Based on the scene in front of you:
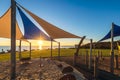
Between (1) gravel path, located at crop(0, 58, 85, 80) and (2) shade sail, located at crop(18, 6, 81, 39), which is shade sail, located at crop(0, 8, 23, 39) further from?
(1) gravel path, located at crop(0, 58, 85, 80)

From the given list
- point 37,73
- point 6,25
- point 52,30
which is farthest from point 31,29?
point 37,73

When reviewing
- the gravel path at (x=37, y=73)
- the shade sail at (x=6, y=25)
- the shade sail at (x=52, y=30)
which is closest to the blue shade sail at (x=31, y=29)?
the shade sail at (x=52, y=30)

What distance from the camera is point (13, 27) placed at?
10039 mm

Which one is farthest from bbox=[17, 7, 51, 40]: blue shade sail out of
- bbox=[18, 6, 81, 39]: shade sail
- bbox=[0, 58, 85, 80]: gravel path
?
bbox=[0, 58, 85, 80]: gravel path

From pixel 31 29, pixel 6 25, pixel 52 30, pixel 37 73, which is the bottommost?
pixel 37 73

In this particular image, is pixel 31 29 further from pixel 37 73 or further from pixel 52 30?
pixel 37 73

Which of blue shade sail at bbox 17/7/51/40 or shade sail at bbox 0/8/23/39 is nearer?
blue shade sail at bbox 17/7/51/40

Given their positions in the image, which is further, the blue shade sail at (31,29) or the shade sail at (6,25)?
the shade sail at (6,25)

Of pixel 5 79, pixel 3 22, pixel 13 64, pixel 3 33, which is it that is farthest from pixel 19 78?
pixel 3 33

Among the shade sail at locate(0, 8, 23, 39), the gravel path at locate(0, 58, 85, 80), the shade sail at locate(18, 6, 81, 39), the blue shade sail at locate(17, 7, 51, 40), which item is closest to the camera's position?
the gravel path at locate(0, 58, 85, 80)

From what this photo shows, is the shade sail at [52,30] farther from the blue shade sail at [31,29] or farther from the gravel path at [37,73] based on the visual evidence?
the gravel path at [37,73]

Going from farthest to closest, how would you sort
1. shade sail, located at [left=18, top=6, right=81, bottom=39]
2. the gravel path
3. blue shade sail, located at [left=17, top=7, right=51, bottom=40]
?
1. blue shade sail, located at [left=17, top=7, right=51, bottom=40]
2. shade sail, located at [left=18, top=6, right=81, bottom=39]
3. the gravel path

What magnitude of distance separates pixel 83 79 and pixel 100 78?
1.24 metres

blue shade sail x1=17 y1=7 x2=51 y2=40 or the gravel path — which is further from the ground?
blue shade sail x1=17 y1=7 x2=51 y2=40
